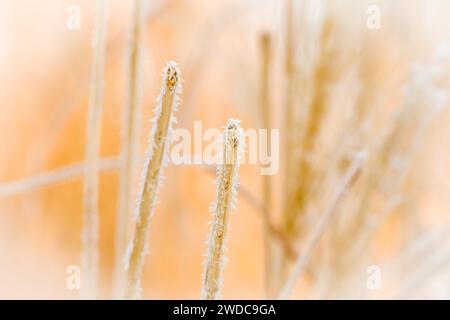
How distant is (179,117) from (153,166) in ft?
1.05

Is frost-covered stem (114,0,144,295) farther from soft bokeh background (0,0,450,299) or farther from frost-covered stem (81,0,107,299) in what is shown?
soft bokeh background (0,0,450,299)

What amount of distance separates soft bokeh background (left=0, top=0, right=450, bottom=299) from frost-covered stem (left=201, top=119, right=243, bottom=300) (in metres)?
0.31

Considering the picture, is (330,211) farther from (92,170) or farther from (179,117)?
(179,117)

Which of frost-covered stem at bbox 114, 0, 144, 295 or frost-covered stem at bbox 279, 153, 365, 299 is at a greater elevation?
frost-covered stem at bbox 114, 0, 144, 295

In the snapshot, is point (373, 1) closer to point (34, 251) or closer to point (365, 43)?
point (365, 43)

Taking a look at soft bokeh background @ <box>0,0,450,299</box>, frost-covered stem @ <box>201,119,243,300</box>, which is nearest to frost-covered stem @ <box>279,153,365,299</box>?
frost-covered stem @ <box>201,119,243,300</box>

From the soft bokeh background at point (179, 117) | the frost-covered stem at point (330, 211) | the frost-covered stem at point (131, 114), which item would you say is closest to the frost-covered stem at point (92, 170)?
the frost-covered stem at point (131, 114)

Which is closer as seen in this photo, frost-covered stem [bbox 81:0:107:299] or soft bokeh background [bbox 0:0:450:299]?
frost-covered stem [bbox 81:0:107:299]

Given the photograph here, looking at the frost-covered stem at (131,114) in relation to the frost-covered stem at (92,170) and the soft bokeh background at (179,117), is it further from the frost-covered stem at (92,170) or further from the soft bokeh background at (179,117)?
Answer: the soft bokeh background at (179,117)

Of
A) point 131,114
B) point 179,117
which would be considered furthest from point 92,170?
point 179,117

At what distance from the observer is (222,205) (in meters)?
0.28

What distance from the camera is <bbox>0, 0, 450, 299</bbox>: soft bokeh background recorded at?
63cm
